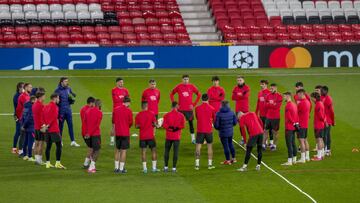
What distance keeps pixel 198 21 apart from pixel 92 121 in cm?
2918

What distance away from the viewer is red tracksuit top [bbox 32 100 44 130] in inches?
930

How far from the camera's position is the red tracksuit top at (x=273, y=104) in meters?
26.1

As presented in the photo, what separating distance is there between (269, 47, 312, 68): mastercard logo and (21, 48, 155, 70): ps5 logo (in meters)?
6.54

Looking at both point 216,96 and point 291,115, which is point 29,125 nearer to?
point 216,96

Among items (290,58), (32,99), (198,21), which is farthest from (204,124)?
(198,21)

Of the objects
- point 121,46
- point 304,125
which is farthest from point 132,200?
point 121,46

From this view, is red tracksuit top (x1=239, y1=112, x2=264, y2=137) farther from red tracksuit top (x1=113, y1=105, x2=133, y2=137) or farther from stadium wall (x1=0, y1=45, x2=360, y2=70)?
stadium wall (x1=0, y1=45, x2=360, y2=70)

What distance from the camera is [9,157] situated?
1006 inches

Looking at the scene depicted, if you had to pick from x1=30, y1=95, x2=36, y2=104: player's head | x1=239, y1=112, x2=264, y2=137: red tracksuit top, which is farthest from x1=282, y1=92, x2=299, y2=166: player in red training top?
x1=30, y1=95, x2=36, y2=104: player's head

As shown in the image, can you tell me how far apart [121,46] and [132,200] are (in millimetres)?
25721

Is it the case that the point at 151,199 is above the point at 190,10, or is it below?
below

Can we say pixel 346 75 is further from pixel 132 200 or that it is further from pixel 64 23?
pixel 132 200

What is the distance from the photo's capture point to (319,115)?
24.9 meters

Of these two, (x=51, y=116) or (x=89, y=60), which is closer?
(x=51, y=116)
